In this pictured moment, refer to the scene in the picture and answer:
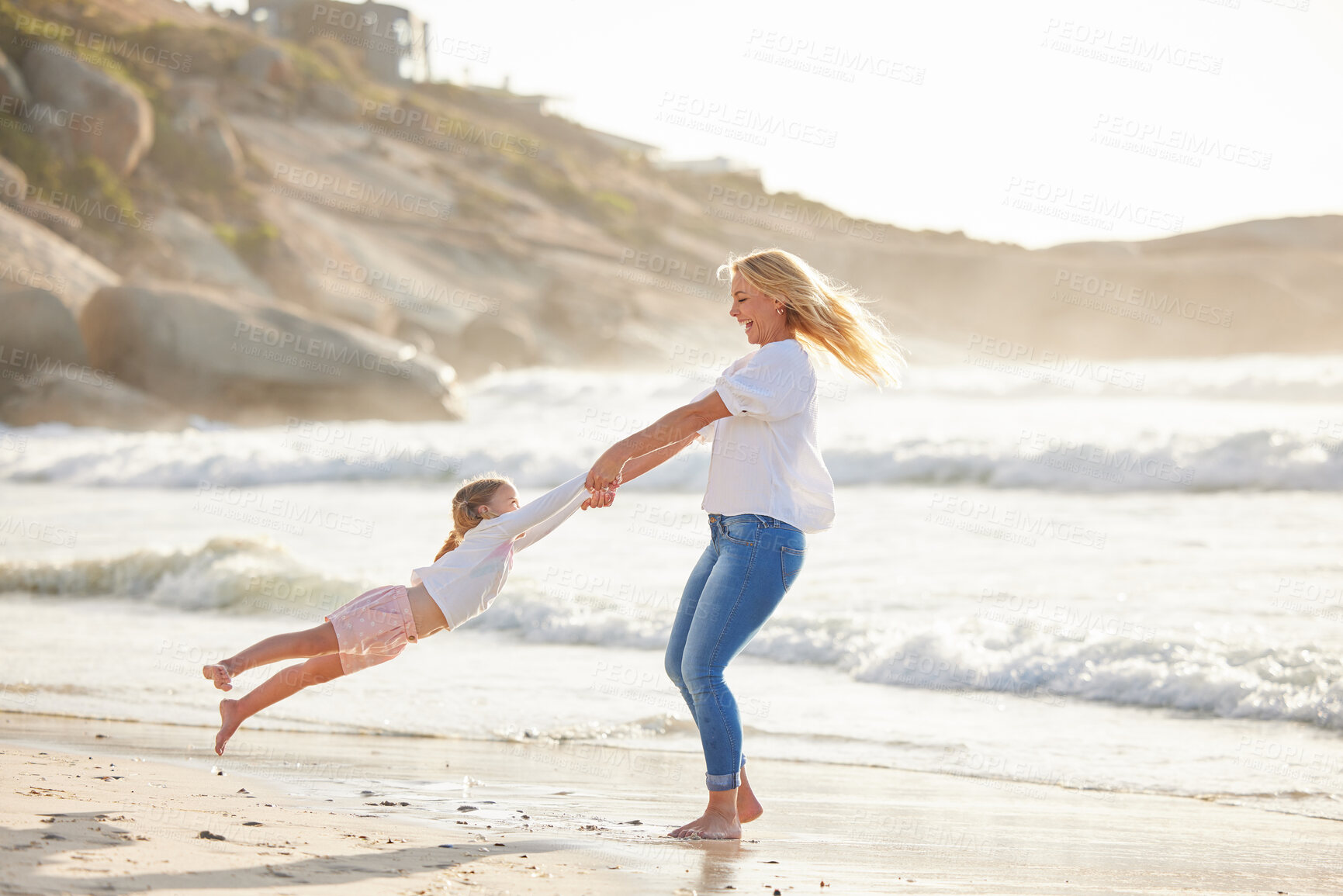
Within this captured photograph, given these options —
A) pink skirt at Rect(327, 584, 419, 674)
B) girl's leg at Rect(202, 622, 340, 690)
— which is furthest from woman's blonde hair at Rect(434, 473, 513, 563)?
girl's leg at Rect(202, 622, 340, 690)

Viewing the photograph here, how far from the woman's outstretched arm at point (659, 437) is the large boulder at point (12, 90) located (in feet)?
119

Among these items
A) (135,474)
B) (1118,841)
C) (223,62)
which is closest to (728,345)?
(223,62)

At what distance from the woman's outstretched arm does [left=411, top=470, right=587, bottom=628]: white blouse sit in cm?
21

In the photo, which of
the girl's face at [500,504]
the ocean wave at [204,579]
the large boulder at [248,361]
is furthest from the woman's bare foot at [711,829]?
the large boulder at [248,361]

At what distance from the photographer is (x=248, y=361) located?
25.7m

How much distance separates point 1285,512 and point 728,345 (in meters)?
41.2

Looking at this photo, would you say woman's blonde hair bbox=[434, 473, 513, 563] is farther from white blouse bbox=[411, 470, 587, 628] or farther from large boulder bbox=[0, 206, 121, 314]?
large boulder bbox=[0, 206, 121, 314]

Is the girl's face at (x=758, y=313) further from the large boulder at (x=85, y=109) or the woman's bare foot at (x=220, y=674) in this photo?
the large boulder at (x=85, y=109)

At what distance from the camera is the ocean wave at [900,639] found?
650 centimetres

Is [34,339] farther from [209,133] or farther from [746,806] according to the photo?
[746,806]

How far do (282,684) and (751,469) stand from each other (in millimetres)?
1790

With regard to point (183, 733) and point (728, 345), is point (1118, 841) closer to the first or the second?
point (183, 733)

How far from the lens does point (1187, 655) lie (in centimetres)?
683

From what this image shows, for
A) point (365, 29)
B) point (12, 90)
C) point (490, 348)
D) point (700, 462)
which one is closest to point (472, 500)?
point (700, 462)
